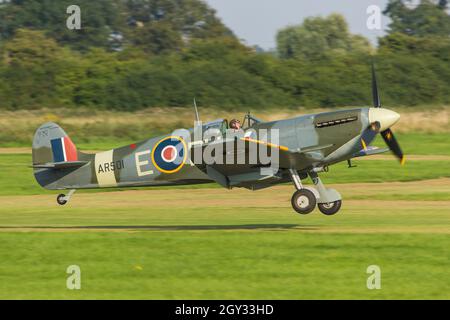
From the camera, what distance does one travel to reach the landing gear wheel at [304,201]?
1594cm

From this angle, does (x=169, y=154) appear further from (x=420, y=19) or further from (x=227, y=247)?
(x=420, y=19)

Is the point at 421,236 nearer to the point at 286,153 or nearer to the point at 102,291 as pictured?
the point at 286,153

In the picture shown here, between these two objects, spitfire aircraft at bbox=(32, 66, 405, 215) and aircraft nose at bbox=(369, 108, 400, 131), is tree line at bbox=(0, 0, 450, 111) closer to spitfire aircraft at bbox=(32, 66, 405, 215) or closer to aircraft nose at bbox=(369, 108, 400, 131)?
spitfire aircraft at bbox=(32, 66, 405, 215)

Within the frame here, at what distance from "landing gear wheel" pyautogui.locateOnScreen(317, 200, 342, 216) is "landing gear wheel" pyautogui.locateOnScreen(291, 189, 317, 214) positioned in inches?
33.5

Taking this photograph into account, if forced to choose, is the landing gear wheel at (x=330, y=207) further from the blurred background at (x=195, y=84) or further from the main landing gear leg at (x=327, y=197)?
the blurred background at (x=195, y=84)

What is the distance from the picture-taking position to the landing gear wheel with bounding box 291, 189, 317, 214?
15.9 meters

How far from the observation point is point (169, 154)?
16.6 m

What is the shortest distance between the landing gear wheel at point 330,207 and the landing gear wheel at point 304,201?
0.85 m

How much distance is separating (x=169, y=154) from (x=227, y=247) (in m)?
3.46

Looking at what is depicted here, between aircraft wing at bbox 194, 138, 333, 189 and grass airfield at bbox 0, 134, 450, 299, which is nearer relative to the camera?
grass airfield at bbox 0, 134, 450, 299

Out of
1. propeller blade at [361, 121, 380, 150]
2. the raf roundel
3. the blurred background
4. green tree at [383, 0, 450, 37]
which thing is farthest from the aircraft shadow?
green tree at [383, 0, 450, 37]

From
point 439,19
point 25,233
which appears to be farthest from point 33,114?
point 439,19

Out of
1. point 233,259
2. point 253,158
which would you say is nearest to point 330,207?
point 253,158

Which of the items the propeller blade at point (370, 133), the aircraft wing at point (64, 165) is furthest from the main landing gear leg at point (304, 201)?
the aircraft wing at point (64, 165)
